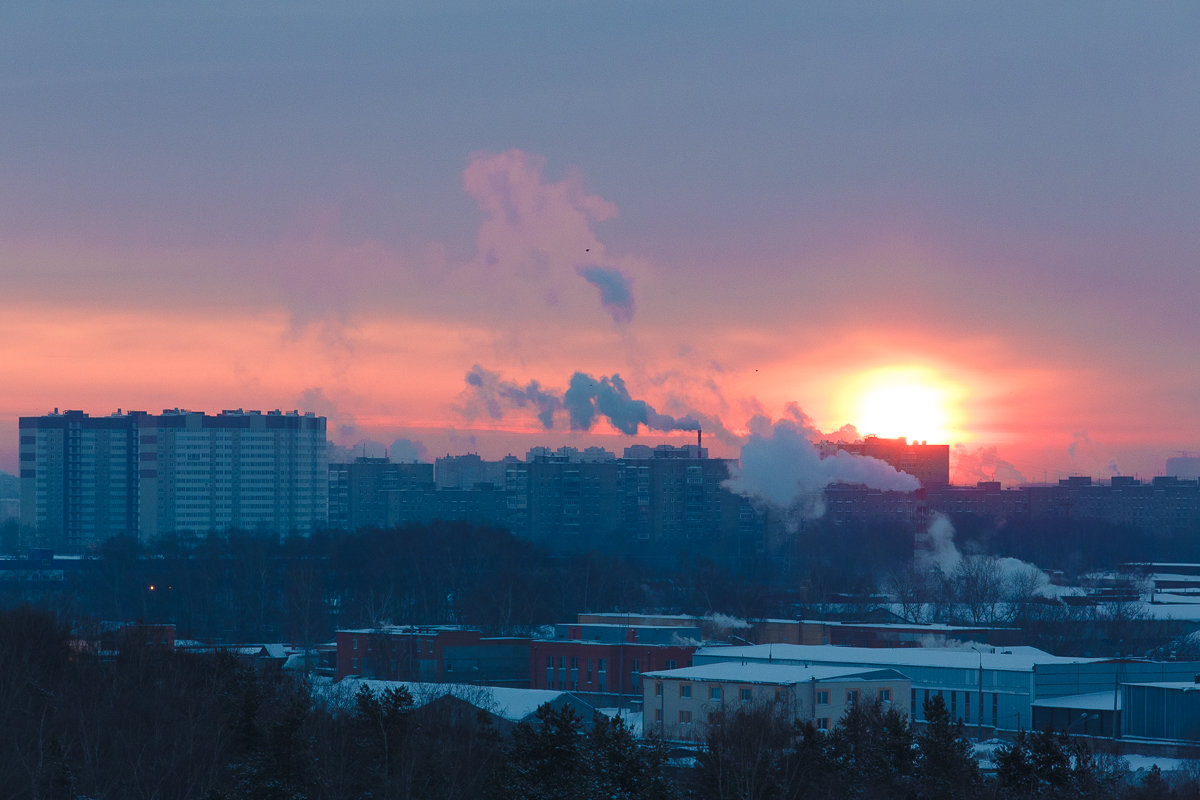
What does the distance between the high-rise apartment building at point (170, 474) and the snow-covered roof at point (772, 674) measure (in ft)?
198

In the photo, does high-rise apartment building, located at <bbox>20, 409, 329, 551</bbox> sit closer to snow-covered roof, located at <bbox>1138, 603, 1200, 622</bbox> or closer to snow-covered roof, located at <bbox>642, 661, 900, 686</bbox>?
snow-covered roof, located at <bbox>1138, 603, 1200, 622</bbox>

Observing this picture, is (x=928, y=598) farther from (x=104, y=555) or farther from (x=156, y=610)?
(x=104, y=555)

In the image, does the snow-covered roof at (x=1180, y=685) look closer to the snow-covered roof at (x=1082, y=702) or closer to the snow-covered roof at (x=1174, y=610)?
the snow-covered roof at (x=1082, y=702)

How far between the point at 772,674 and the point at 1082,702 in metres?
6.56

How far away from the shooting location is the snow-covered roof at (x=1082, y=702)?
3261cm

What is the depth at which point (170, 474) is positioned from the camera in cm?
9025

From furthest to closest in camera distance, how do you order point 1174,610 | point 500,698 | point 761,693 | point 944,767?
point 1174,610, point 500,698, point 761,693, point 944,767

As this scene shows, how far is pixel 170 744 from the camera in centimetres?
1986

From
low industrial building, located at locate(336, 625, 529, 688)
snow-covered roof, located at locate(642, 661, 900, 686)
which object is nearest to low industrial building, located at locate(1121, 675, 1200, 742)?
snow-covered roof, located at locate(642, 661, 900, 686)

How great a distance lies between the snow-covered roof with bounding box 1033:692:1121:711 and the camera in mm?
32606

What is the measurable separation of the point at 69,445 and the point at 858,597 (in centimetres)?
5117

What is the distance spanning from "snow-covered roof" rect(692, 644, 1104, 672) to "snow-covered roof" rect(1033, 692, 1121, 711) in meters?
0.73

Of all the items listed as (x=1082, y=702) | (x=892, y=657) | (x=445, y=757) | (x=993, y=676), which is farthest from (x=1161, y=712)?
(x=445, y=757)

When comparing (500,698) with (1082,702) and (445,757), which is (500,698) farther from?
(445,757)
